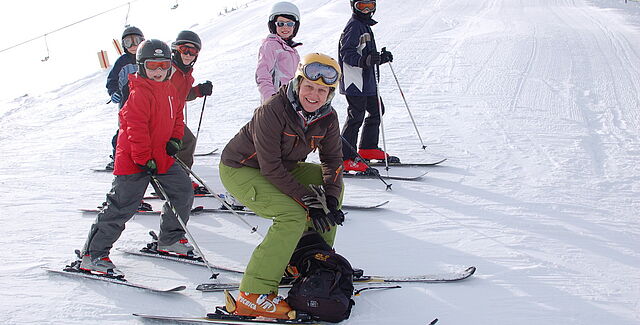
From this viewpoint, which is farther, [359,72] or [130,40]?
[359,72]

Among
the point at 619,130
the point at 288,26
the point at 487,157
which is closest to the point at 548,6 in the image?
the point at 619,130

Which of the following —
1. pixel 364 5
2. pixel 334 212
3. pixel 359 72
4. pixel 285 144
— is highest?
pixel 364 5

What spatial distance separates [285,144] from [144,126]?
965 mm

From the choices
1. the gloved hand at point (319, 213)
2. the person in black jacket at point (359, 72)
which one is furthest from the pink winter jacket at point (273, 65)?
the gloved hand at point (319, 213)

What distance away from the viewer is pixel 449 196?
5.36m

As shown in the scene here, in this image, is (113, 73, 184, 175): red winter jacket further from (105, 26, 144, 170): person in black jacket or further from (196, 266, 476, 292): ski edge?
(105, 26, 144, 170): person in black jacket

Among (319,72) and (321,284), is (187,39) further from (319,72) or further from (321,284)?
(321,284)

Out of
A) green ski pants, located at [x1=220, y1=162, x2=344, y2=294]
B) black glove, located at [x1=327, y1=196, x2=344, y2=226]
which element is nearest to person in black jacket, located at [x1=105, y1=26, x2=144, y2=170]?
green ski pants, located at [x1=220, y1=162, x2=344, y2=294]

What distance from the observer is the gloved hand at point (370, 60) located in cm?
562

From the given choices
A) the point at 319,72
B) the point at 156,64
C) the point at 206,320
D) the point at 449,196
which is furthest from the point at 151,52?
the point at 449,196

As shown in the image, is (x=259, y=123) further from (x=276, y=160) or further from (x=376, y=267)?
(x=376, y=267)

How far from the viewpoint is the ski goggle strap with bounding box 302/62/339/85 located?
3.34 metres

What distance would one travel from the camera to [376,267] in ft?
12.9

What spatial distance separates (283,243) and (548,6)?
1715 centimetres
